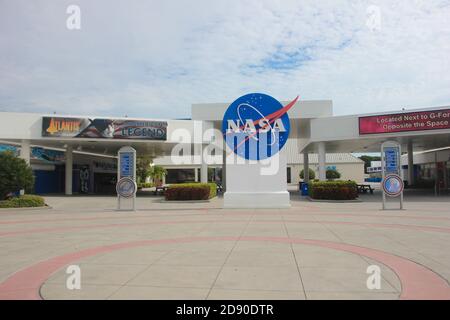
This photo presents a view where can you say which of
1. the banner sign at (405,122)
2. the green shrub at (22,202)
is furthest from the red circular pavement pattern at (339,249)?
the banner sign at (405,122)

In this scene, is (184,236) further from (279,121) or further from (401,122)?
(401,122)

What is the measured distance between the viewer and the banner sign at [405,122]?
82.5ft

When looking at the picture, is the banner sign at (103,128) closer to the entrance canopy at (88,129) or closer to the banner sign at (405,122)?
the entrance canopy at (88,129)

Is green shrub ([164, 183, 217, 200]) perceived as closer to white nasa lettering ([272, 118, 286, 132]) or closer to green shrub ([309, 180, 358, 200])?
green shrub ([309, 180, 358, 200])

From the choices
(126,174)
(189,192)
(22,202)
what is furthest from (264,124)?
(22,202)

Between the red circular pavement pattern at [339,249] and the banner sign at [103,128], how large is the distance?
22.5 metres

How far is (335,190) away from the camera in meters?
24.4

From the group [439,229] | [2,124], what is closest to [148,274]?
[439,229]

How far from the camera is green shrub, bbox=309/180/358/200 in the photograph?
24203mm

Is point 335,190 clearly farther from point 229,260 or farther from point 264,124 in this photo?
point 229,260

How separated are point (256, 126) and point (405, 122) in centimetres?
1268

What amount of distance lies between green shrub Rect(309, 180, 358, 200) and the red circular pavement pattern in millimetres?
15739
